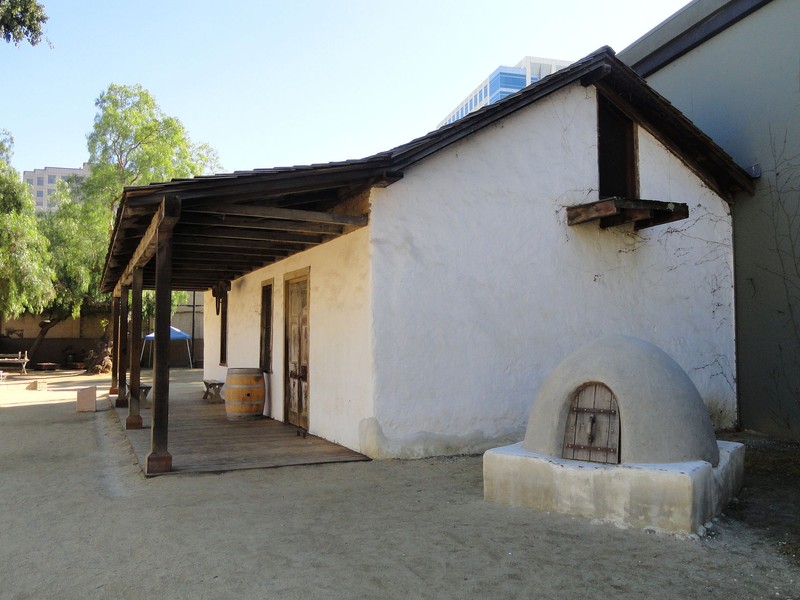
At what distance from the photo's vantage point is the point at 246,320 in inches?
477

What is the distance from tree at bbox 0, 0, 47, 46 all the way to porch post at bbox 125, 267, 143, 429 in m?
6.34

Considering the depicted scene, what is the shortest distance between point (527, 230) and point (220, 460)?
463 centimetres

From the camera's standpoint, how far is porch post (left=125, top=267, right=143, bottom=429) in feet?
30.8

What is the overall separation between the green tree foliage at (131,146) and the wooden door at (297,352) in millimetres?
15421

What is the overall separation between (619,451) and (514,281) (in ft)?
11.3

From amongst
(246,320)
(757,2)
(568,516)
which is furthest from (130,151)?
(568,516)

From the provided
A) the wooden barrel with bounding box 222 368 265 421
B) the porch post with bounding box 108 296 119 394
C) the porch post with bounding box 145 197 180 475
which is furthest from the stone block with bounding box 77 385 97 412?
the porch post with bounding box 145 197 180 475

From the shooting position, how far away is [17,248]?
59.8 ft

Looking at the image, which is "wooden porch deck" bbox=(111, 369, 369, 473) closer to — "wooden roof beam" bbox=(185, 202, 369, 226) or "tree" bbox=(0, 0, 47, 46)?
"wooden roof beam" bbox=(185, 202, 369, 226)

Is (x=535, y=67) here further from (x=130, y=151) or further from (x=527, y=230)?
(x=527, y=230)

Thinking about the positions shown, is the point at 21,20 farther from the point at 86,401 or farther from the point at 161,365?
the point at 161,365

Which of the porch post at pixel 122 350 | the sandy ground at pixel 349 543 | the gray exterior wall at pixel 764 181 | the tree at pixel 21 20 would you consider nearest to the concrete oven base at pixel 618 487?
the sandy ground at pixel 349 543

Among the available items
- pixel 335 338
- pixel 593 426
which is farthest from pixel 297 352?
pixel 593 426

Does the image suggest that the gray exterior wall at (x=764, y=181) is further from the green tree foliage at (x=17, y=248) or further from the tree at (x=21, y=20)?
the green tree foliage at (x=17, y=248)
